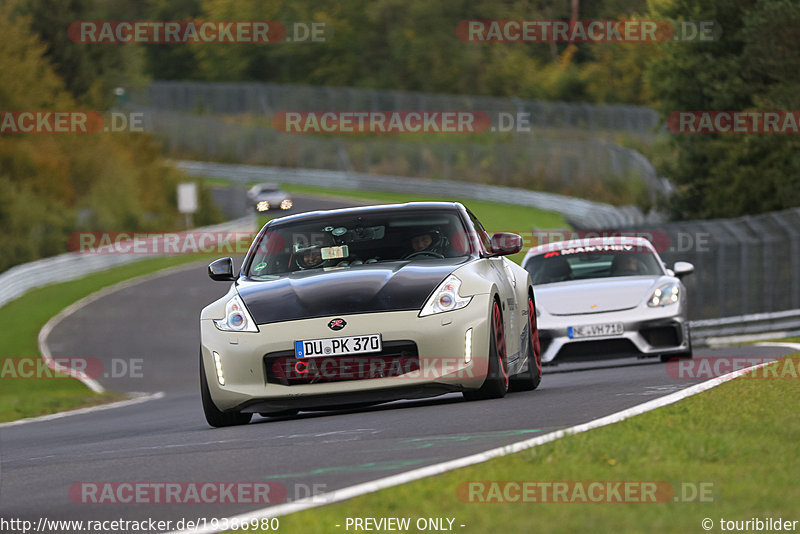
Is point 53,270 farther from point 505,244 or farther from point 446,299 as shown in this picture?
point 446,299

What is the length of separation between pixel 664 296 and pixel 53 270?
29342mm

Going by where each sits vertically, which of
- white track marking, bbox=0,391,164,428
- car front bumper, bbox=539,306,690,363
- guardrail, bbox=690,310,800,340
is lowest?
white track marking, bbox=0,391,164,428

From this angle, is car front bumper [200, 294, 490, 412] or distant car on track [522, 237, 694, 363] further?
distant car on track [522, 237, 694, 363]

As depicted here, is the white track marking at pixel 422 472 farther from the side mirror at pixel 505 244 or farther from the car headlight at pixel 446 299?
the side mirror at pixel 505 244

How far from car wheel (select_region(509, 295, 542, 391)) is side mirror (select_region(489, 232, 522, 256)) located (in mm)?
1196

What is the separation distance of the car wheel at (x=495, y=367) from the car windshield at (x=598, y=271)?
6393mm

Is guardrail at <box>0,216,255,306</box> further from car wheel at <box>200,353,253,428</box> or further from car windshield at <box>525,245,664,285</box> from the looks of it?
car wheel at <box>200,353,253,428</box>

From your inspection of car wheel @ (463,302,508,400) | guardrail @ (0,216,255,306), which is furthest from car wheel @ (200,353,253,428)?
guardrail @ (0,216,255,306)

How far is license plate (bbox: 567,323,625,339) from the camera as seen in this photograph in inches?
620

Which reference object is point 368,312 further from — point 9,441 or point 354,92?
point 354,92

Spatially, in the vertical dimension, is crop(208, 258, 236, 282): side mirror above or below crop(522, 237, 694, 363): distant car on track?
above

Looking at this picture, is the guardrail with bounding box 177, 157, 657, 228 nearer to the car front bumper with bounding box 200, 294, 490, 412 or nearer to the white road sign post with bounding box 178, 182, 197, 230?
the white road sign post with bounding box 178, 182, 197, 230

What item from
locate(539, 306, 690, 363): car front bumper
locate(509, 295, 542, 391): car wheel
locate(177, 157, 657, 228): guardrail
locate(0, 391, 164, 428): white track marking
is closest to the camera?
locate(509, 295, 542, 391): car wheel

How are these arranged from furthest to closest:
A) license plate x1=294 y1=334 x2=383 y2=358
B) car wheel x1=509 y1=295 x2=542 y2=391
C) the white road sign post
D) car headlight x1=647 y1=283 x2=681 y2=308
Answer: the white road sign post → car headlight x1=647 y1=283 x2=681 y2=308 → car wheel x1=509 y1=295 x2=542 y2=391 → license plate x1=294 y1=334 x2=383 y2=358
